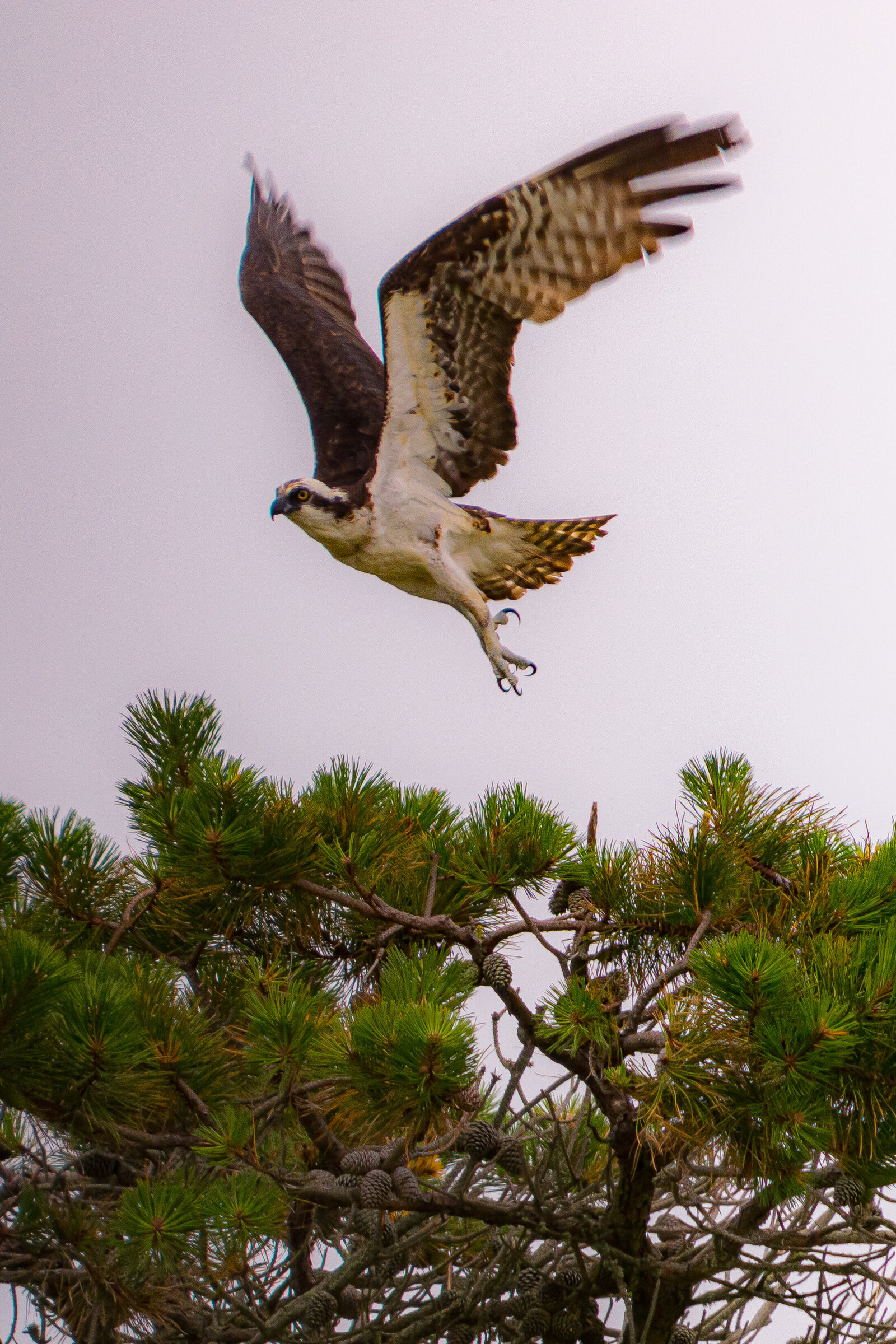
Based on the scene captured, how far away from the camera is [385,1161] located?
73.2 inches

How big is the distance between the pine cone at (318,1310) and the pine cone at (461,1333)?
9.1 inches

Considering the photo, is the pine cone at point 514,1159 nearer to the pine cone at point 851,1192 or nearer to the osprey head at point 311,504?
the pine cone at point 851,1192

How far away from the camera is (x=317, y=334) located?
358 cm

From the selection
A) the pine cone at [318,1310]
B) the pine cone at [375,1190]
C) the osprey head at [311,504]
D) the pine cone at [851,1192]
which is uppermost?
the osprey head at [311,504]

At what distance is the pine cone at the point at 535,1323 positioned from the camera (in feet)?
7.02

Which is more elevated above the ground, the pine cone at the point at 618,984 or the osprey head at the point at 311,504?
the osprey head at the point at 311,504

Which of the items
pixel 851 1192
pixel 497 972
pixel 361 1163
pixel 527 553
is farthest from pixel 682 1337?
pixel 527 553

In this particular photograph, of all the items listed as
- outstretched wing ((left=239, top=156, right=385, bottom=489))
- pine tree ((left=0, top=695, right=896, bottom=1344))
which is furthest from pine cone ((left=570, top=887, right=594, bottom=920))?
outstretched wing ((left=239, top=156, right=385, bottom=489))

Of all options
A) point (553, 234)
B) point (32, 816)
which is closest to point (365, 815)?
point (32, 816)

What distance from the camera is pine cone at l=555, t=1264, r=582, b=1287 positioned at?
2168 mm

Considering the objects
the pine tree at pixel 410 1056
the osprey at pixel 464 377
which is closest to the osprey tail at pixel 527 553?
the osprey at pixel 464 377

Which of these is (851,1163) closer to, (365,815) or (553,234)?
(365,815)

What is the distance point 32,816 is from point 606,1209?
110 centimetres

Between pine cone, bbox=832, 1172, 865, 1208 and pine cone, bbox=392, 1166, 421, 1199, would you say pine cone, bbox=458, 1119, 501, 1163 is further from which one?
pine cone, bbox=832, 1172, 865, 1208
